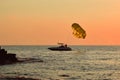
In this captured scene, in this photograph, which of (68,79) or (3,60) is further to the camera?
A: (3,60)

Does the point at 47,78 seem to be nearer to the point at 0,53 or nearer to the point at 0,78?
the point at 0,78

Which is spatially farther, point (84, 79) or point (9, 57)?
point (9, 57)

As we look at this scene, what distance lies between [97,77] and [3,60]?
1358 inches

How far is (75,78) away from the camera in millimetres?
67438

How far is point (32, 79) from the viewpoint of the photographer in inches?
2436

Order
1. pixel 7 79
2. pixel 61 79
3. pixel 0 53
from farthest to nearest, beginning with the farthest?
pixel 0 53
pixel 61 79
pixel 7 79

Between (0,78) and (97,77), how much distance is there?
16.0 meters

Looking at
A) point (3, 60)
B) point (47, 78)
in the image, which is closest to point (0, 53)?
point (3, 60)

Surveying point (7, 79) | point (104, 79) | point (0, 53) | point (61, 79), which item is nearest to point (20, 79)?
point (7, 79)

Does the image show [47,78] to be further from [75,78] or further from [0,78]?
[0,78]

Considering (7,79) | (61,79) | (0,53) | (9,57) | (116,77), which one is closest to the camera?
(7,79)

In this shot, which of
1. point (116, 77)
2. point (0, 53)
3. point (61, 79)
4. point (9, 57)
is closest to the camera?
point (61, 79)

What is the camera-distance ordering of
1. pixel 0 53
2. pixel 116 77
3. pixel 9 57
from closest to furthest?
pixel 116 77
pixel 0 53
pixel 9 57

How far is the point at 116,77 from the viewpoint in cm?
6900
